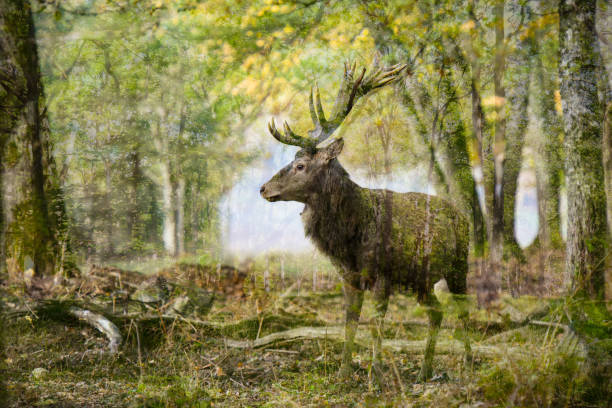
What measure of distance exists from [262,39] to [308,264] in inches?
83.9

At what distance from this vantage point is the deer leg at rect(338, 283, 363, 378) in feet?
8.79

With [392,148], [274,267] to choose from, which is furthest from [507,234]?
[274,267]

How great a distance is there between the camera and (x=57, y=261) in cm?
352

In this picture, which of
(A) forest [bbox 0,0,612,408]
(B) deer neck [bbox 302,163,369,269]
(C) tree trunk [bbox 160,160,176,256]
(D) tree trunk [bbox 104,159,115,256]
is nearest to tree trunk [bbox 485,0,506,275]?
(A) forest [bbox 0,0,612,408]

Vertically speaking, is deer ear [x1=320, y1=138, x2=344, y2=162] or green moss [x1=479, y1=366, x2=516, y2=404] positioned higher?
deer ear [x1=320, y1=138, x2=344, y2=162]

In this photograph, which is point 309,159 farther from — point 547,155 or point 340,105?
point 547,155

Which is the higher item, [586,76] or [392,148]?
[586,76]

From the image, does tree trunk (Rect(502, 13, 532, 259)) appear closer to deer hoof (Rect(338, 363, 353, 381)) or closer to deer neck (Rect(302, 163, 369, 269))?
deer neck (Rect(302, 163, 369, 269))

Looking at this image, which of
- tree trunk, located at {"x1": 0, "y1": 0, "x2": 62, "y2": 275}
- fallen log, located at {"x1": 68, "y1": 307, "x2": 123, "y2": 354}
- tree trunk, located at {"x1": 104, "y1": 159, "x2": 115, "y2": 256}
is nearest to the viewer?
fallen log, located at {"x1": 68, "y1": 307, "x2": 123, "y2": 354}

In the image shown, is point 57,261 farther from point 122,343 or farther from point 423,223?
point 423,223

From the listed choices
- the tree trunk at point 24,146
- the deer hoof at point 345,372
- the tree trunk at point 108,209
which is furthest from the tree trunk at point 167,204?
the deer hoof at point 345,372

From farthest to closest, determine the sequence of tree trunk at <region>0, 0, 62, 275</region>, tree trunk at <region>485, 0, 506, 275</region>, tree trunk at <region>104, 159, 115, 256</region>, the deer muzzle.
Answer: tree trunk at <region>104, 159, 115, 256</region>, tree trunk at <region>0, 0, 62, 275</region>, tree trunk at <region>485, 0, 506, 275</region>, the deer muzzle

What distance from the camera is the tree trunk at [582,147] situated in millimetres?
2602

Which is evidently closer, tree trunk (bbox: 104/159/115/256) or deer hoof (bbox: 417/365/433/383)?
deer hoof (bbox: 417/365/433/383)
